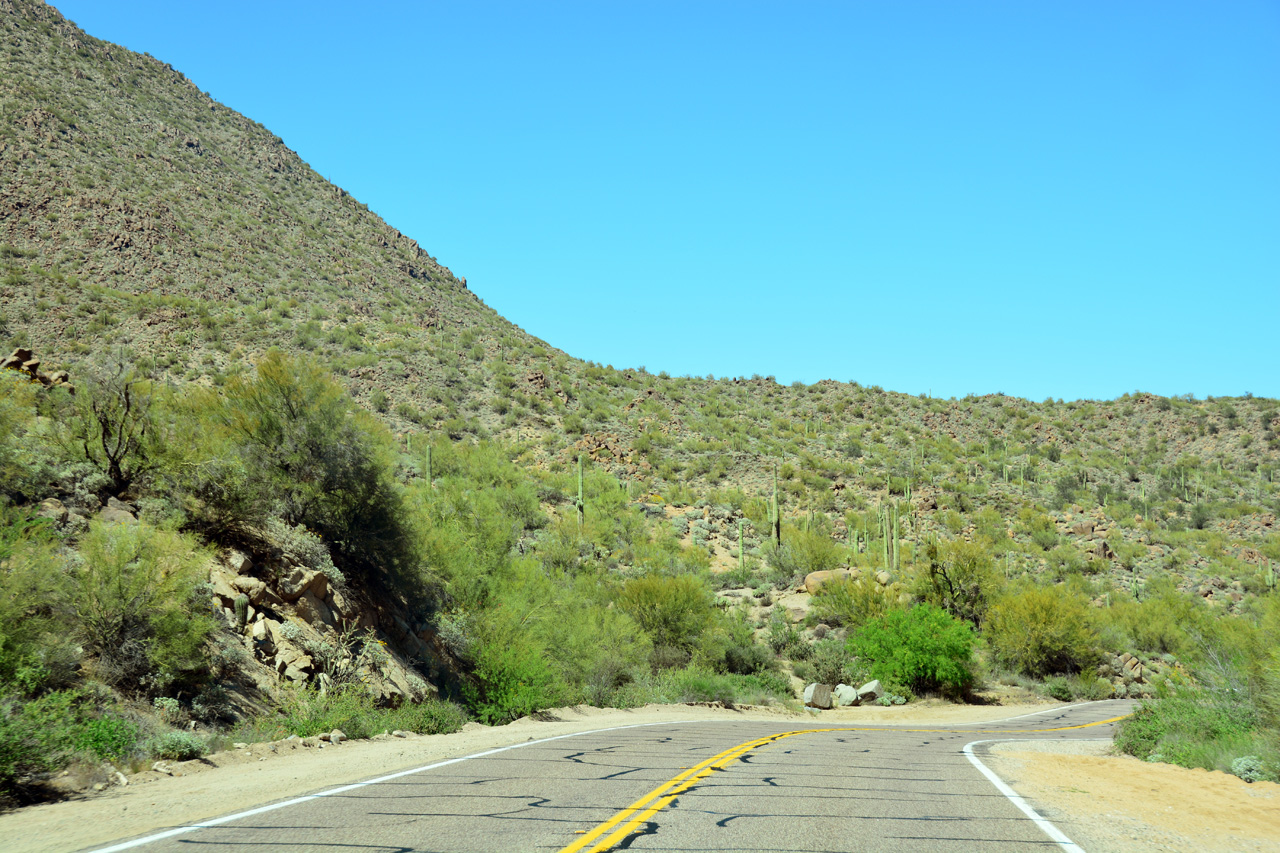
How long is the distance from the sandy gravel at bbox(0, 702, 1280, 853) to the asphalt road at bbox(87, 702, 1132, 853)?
0.52 meters

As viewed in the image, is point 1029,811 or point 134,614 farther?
point 134,614

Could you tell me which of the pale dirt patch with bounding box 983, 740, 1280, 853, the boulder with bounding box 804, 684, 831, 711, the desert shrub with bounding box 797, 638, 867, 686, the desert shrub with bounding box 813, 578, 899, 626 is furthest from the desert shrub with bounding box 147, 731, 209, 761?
the desert shrub with bounding box 813, 578, 899, 626

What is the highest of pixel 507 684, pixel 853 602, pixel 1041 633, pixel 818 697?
pixel 853 602

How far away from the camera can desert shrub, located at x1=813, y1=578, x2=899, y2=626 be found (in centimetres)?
3600

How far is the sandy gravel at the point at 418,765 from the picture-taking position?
275 inches

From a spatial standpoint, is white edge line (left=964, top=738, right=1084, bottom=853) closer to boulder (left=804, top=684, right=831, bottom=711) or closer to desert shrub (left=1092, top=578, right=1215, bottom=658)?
boulder (left=804, top=684, right=831, bottom=711)

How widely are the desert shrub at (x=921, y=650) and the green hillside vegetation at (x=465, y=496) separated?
0.12m

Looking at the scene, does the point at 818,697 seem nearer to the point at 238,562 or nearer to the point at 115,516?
the point at 238,562

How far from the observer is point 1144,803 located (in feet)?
30.3

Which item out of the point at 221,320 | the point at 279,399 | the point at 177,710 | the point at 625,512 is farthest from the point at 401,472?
the point at 177,710

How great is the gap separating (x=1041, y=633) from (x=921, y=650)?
318 inches

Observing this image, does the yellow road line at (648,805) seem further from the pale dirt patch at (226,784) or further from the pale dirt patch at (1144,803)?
the pale dirt patch at (1144,803)

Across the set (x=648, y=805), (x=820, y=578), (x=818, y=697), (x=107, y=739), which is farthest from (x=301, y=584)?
(x=820, y=578)

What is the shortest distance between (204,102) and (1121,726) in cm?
8595
